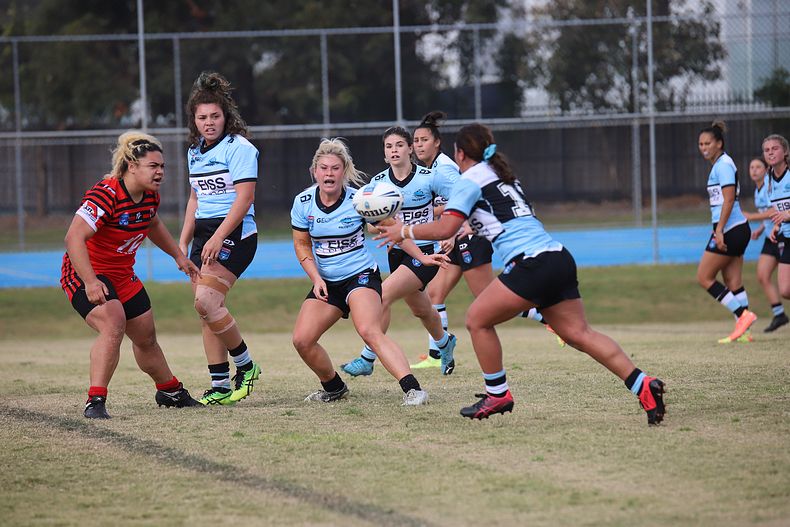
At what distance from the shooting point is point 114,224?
742 centimetres

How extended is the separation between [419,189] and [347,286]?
1.71 meters

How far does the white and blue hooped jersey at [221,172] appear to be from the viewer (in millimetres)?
7930

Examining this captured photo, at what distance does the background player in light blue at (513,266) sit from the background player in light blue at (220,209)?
1.74 meters

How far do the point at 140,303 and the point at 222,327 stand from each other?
2.10 feet

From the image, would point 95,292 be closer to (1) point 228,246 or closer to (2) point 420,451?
(1) point 228,246

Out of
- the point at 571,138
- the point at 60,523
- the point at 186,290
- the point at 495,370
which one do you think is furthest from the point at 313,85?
the point at 60,523

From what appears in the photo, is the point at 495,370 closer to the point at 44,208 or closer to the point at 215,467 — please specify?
the point at 215,467

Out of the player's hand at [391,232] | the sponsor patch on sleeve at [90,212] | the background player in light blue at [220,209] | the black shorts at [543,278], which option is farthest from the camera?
the background player in light blue at [220,209]

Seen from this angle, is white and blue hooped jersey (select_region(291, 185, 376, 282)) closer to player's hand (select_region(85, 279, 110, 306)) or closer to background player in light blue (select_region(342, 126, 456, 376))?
background player in light blue (select_region(342, 126, 456, 376))

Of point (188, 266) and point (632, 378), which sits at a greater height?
point (188, 266)

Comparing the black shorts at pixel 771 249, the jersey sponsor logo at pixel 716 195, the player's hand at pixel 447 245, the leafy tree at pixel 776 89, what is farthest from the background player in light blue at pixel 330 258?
the leafy tree at pixel 776 89

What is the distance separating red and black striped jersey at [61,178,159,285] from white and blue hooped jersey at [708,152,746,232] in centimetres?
672

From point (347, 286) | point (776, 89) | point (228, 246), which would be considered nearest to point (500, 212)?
point (347, 286)

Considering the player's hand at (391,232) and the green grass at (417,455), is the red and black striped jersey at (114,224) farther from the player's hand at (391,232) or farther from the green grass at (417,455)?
the player's hand at (391,232)
